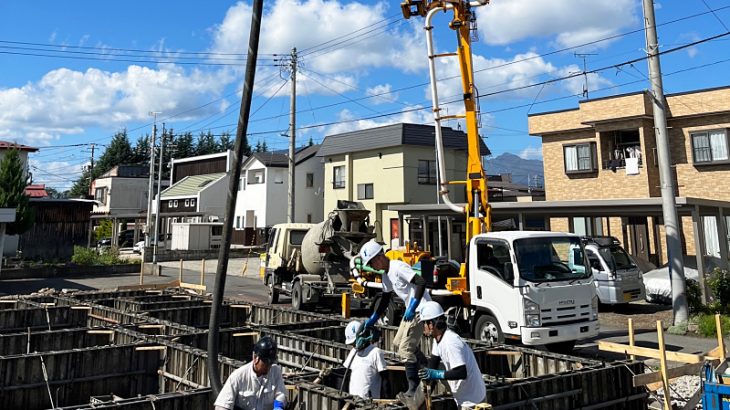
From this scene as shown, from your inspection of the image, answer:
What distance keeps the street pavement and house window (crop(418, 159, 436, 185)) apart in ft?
41.7

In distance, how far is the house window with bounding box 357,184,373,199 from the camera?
36000 mm

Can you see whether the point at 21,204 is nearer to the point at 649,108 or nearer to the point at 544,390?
the point at 544,390

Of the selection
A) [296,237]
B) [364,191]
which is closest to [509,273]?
[296,237]

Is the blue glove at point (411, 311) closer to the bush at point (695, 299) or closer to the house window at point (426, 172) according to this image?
the bush at point (695, 299)

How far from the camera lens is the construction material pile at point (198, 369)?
5184 millimetres

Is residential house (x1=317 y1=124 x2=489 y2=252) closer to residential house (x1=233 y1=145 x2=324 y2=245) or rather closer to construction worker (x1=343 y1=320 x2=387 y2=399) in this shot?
residential house (x1=233 y1=145 x2=324 y2=245)

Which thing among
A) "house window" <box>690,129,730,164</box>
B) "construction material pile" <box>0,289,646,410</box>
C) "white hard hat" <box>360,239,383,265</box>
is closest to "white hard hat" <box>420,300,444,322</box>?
"construction material pile" <box>0,289,646,410</box>

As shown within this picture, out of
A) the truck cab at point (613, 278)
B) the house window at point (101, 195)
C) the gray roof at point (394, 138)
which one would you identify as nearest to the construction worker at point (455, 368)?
the truck cab at point (613, 278)

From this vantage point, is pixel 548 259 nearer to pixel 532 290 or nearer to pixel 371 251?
pixel 532 290

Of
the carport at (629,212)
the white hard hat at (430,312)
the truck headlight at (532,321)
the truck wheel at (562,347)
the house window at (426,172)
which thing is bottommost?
the truck wheel at (562,347)

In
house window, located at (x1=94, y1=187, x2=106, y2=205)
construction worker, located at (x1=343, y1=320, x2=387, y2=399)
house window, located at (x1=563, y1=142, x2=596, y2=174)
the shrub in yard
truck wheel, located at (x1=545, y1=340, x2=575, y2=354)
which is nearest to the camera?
construction worker, located at (x1=343, y1=320, x2=387, y2=399)

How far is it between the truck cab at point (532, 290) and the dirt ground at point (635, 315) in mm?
4657

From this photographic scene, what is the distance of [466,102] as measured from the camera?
13445 mm

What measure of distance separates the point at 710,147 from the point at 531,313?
57.2 ft
